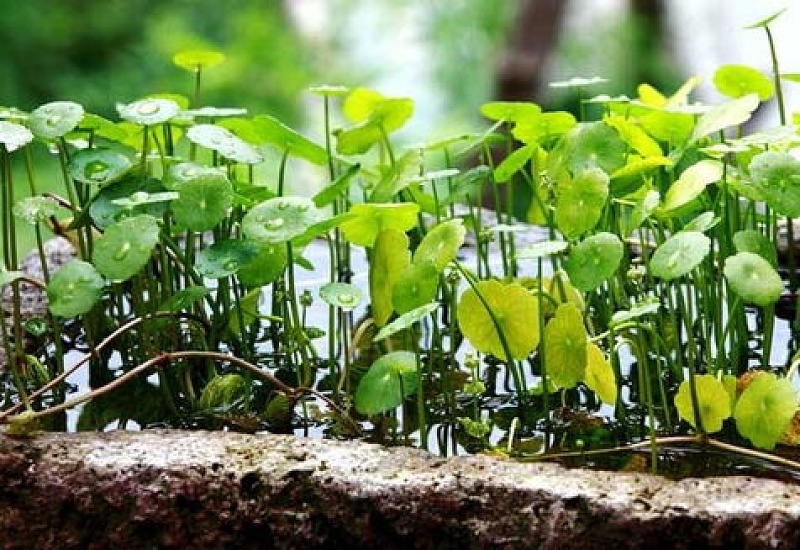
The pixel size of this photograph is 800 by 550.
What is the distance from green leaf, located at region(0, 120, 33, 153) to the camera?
1.03 meters

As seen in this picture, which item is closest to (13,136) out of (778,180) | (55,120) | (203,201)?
(55,120)

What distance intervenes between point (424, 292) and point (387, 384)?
8 centimetres

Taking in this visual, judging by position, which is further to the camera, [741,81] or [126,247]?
[741,81]

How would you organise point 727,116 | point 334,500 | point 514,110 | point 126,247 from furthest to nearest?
1. point 514,110
2. point 727,116
3. point 126,247
4. point 334,500

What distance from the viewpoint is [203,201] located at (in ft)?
3.49

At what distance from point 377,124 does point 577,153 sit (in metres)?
0.24

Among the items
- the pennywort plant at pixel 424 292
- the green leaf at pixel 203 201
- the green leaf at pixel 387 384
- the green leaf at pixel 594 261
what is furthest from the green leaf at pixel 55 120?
the green leaf at pixel 594 261

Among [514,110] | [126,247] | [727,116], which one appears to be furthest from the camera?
[514,110]

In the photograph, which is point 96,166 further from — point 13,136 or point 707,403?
point 707,403

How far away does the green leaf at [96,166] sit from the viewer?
110 centimetres

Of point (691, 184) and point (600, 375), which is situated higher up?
point (691, 184)

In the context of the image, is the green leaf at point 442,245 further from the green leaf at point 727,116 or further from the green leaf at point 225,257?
the green leaf at point 727,116

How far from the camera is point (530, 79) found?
3004 mm

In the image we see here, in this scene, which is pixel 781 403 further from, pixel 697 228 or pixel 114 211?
pixel 114 211
